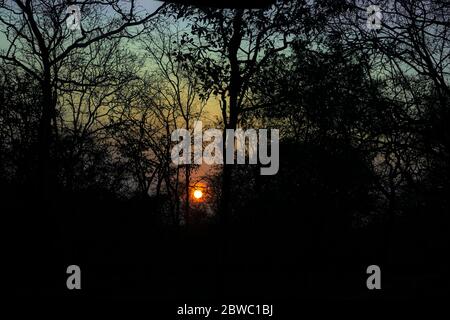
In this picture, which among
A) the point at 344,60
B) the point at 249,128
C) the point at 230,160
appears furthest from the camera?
the point at 249,128

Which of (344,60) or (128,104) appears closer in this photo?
(344,60)

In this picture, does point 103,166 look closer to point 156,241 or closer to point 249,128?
point 156,241

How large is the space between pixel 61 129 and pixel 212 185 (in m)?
13.0

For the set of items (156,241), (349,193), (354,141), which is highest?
(354,141)

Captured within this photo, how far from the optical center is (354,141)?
570 inches

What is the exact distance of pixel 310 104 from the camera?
16.7m

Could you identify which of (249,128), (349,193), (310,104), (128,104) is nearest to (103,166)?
(128,104)

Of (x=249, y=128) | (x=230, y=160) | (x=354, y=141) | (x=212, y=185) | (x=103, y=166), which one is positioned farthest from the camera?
(x=212, y=185)

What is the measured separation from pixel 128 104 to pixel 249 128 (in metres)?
7.33

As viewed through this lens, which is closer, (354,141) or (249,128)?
(354,141)
